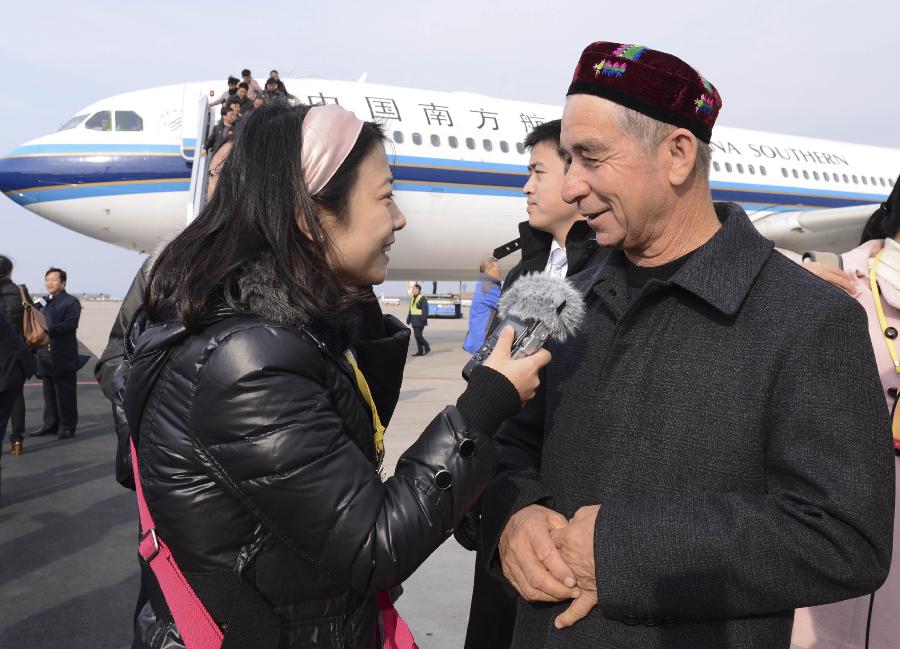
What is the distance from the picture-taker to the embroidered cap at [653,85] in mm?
1637

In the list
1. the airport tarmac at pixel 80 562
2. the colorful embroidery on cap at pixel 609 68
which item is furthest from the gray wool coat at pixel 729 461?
the airport tarmac at pixel 80 562

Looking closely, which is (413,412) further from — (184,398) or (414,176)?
(184,398)

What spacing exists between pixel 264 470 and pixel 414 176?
11626mm

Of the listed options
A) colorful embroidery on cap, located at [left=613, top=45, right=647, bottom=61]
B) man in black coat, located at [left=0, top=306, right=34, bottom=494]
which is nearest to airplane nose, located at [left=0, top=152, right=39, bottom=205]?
man in black coat, located at [left=0, top=306, right=34, bottom=494]

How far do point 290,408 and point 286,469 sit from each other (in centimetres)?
11

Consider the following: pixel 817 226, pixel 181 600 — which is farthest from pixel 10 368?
pixel 817 226

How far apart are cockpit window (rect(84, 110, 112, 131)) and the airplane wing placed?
37.2 feet

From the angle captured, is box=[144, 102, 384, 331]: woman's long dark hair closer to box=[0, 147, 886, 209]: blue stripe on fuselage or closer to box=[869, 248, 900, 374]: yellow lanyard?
box=[869, 248, 900, 374]: yellow lanyard

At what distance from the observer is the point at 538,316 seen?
5.23 ft

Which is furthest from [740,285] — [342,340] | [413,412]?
[413,412]

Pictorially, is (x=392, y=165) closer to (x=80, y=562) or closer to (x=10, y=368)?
(x=10, y=368)

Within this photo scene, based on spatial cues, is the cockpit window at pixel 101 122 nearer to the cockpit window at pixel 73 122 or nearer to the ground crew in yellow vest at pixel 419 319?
the cockpit window at pixel 73 122

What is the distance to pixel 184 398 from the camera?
146 centimetres

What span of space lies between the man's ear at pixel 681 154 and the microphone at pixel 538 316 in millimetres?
350
